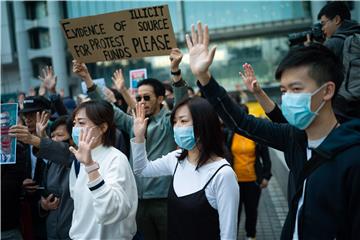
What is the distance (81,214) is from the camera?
2.45 metres

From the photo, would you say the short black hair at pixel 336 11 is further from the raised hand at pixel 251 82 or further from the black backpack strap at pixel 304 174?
the black backpack strap at pixel 304 174

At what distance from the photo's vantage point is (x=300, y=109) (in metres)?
1.87

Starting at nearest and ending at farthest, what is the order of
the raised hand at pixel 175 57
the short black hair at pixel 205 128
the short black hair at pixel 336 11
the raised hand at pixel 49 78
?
the short black hair at pixel 205 128 → the raised hand at pixel 175 57 → the short black hair at pixel 336 11 → the raised hand at pixel 49 78

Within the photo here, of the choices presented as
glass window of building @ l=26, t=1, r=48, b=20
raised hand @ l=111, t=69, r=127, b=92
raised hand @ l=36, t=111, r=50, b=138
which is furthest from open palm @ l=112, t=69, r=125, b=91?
glass window of building @ l=26, t=1, r=48, b=20

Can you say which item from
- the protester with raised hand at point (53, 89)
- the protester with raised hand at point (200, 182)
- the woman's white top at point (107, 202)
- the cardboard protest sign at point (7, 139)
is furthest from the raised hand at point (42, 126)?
the protester with raised hand at point (200, 182)

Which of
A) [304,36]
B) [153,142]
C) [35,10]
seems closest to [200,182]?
[153,142]

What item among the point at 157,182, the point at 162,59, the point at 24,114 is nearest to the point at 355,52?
the point at 157,182

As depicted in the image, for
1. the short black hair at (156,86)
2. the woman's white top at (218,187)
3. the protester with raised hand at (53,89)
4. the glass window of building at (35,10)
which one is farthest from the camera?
the glass window of building at (35,10)

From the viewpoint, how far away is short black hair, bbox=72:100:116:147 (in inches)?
107

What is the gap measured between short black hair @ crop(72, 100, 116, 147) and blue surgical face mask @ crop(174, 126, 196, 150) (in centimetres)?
49

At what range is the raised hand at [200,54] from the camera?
2139 mm

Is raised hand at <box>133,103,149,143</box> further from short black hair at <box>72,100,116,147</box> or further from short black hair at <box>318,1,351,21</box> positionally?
short black hair at <box>318,1,351,21</box>

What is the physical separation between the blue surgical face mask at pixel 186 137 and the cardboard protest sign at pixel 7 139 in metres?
1.39

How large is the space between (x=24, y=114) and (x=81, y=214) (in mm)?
2080
